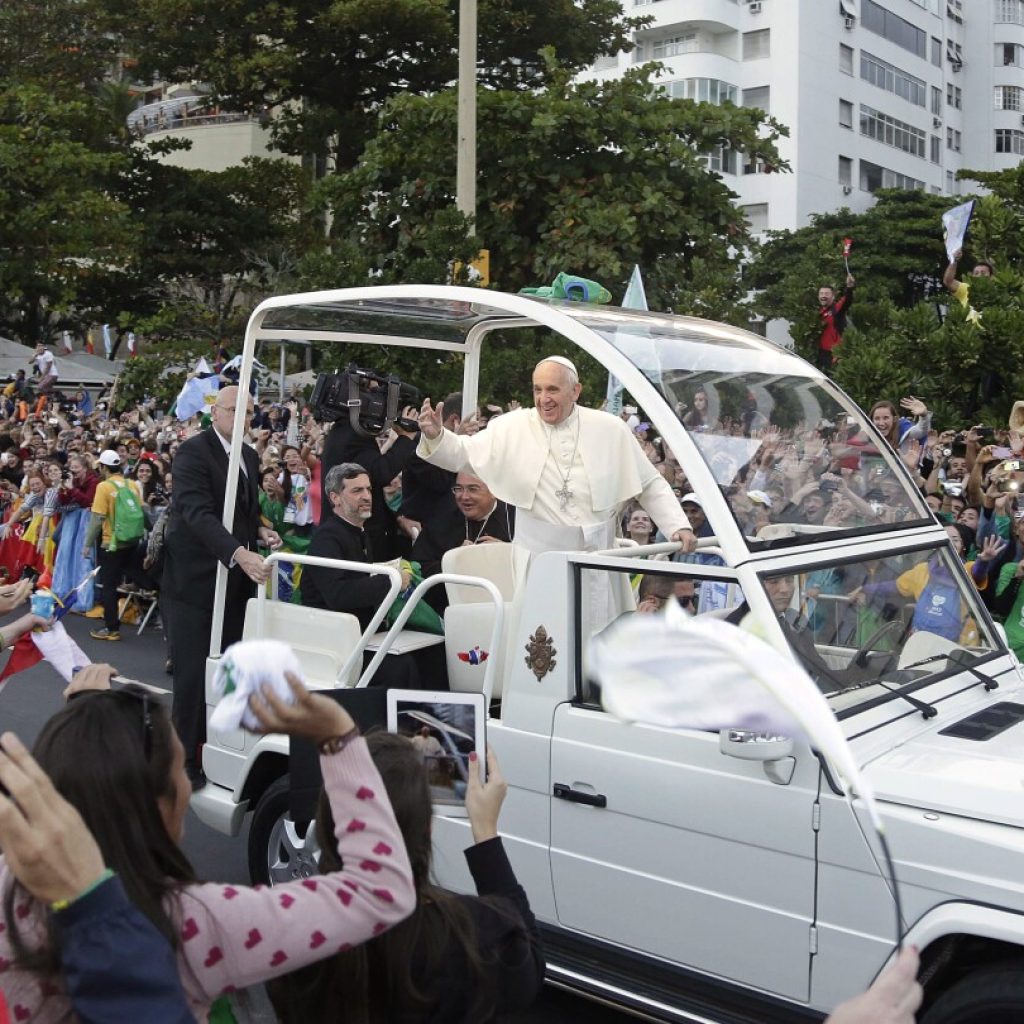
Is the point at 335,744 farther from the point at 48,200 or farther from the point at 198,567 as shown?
the point at 48,200

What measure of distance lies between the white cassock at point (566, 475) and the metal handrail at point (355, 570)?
20.9 inches

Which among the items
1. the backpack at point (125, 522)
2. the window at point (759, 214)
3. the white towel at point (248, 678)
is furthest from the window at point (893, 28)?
the white towel at point (248, 678)

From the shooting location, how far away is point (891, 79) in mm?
56344

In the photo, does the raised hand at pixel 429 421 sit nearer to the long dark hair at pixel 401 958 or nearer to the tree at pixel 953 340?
the long dark hair at pixel 401 958

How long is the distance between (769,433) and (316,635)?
202 cm

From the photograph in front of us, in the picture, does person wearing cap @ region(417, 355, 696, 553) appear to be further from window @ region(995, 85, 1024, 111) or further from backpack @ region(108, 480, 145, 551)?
window @ region(995, 85, 1024, 111)

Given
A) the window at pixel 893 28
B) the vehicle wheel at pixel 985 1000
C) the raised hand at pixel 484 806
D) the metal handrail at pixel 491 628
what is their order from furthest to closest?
the window at pixel 893 28 → the metal handrail at pixel 491 628 → the vehicle wheel at pixel 985 1000 → the raised hand at pixel 484 806

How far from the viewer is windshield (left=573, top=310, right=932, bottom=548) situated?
4227mm

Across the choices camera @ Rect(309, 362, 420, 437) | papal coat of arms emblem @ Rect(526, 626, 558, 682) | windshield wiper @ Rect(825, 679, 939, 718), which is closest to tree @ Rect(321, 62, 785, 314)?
camera @ Rect(309, 362, 420, 437)

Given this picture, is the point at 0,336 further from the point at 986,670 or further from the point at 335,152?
the point at 986,670

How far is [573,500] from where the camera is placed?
17.7ft

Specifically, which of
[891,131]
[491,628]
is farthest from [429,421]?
[891,131]

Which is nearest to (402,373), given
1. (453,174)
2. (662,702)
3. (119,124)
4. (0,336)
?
(453,174)

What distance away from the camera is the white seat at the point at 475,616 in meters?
5.09
